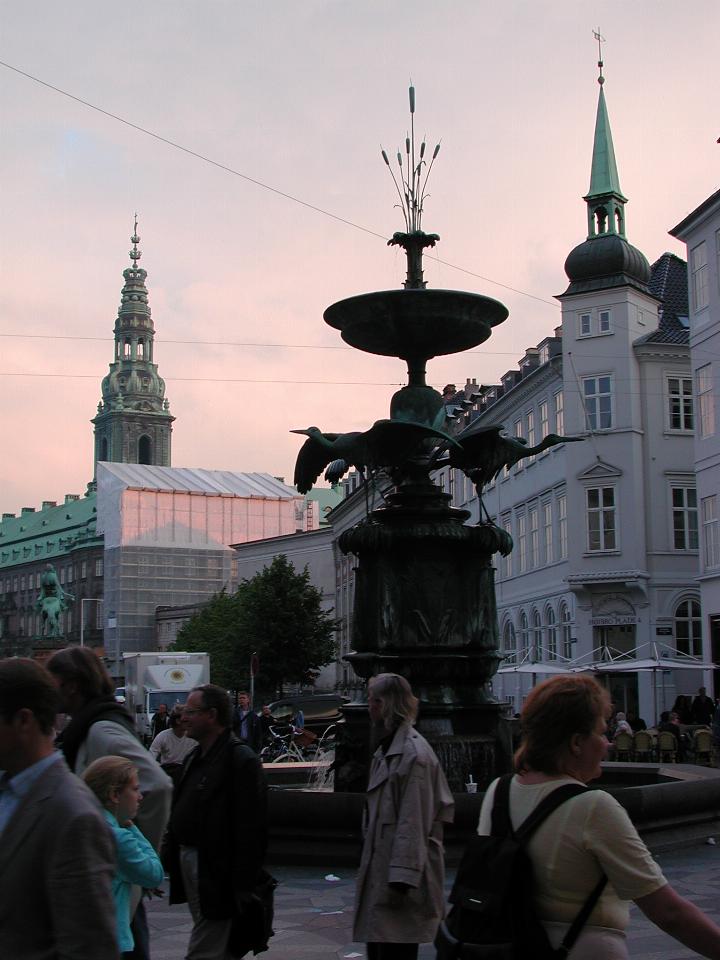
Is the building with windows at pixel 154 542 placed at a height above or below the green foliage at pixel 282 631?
above

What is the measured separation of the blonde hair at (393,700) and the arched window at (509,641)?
47.5 metres

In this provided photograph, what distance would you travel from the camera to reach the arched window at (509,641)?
54.0 meters

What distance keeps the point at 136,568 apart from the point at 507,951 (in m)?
111

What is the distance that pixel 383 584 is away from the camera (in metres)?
12.8

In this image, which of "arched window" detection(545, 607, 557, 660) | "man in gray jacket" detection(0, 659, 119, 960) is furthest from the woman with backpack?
"arched window" detection(545, 607, 557, 660)

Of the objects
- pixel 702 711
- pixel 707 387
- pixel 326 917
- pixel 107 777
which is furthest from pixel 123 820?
pixel 707 387

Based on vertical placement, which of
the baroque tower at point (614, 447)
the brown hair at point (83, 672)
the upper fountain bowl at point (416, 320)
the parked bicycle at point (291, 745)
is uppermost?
the baroque tower at point (614, 447)

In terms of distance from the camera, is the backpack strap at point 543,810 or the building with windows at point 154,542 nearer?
the backpack strap at point 543,810

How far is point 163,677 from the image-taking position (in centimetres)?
4866

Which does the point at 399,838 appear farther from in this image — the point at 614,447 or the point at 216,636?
the point at 216,636

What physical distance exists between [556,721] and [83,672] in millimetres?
2423

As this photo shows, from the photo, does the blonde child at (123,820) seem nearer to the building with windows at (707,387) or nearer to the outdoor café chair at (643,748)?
the outdoor café chair at (643,748)

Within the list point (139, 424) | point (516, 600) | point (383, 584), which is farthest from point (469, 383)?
point (139, 424)

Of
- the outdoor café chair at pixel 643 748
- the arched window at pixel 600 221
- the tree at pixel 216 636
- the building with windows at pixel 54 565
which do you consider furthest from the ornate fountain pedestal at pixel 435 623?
the building with windows at pixel 54 565
